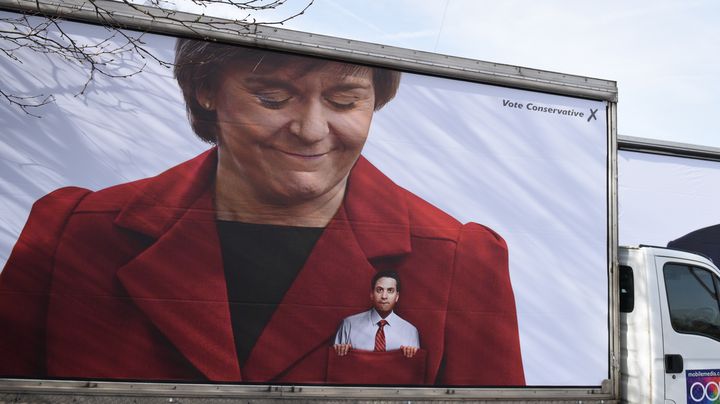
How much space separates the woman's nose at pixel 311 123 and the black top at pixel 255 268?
73 centimetres

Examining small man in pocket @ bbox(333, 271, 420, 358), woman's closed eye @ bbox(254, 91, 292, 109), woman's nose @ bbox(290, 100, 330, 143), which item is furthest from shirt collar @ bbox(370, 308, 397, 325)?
woman's closed eye @ bbox(254, 91, 292, 109)

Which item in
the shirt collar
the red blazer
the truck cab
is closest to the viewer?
the red blazer

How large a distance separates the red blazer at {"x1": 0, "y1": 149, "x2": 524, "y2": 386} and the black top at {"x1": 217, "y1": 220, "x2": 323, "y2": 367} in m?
0.06

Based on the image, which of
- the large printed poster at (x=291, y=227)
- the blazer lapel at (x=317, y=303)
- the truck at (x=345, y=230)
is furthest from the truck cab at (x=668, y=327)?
the blazer lapel at (x=317, y=303)

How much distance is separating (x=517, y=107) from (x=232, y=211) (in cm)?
257

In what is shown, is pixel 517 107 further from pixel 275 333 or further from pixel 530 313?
pixel 275 333

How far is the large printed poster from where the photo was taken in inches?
176

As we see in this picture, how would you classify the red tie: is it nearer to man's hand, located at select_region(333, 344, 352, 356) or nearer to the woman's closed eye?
man's hand, located at select_region(333, 344, 352, 356)

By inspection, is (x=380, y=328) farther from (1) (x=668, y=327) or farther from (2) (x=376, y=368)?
(1) (x=668, y=327)

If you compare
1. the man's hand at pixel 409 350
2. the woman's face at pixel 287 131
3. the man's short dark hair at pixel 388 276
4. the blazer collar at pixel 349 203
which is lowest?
the man's hand at pixel 409 350

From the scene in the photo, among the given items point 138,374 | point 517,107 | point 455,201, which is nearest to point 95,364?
point 138,374

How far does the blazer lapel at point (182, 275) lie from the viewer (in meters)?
4.55

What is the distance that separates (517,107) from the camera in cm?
550

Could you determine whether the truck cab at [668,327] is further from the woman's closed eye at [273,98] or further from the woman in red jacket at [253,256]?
the woman's closed eye at [273,98]
